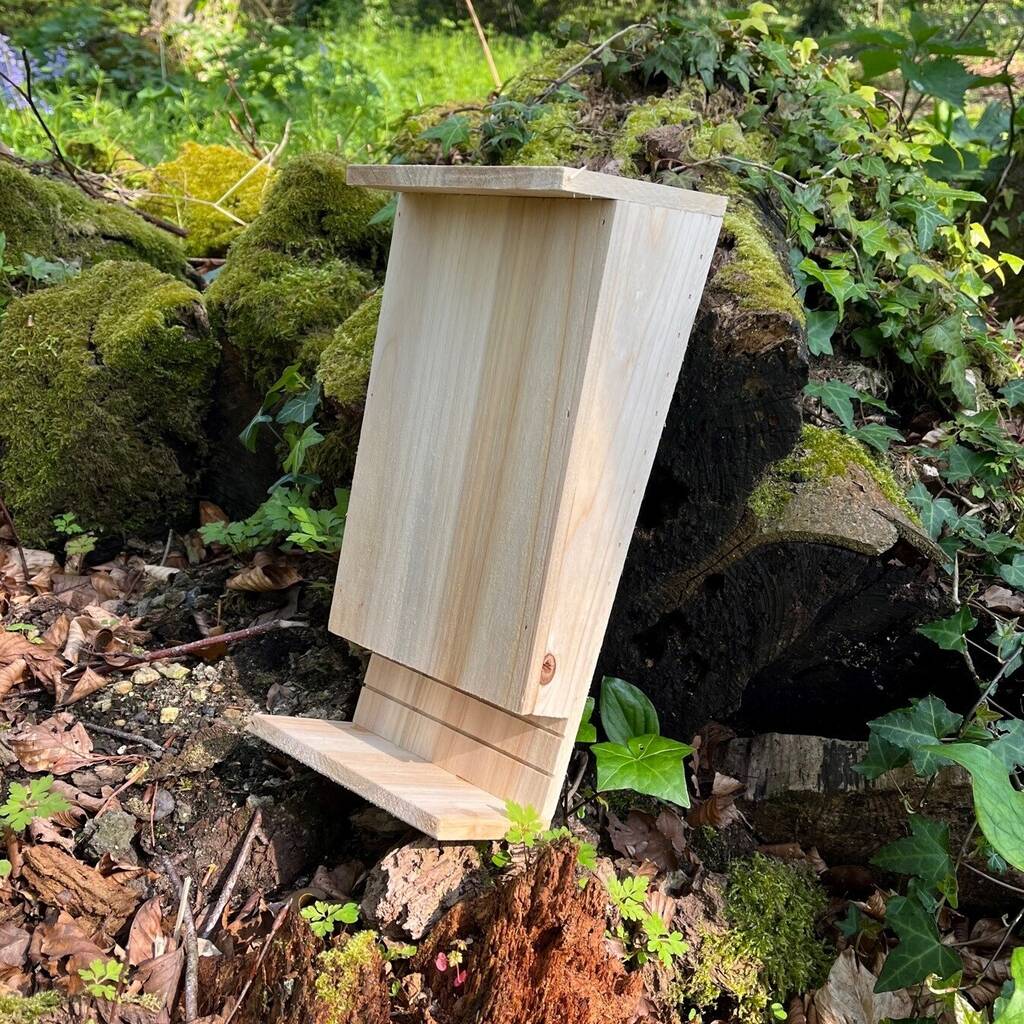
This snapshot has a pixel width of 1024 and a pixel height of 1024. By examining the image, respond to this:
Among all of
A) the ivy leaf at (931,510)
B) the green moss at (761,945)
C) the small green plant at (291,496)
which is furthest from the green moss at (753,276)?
the green moss at (761,945)

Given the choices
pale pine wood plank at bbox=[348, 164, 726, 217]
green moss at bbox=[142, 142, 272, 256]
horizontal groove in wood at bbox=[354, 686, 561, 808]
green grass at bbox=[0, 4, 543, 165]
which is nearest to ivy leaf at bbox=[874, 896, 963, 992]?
horizontal groove in wood at bbox=[354, 686, 561, 808]

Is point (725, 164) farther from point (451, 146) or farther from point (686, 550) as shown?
point (686, 550)

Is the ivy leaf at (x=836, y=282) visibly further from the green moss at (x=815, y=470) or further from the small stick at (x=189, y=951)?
the small stick at (x=189, y=951)

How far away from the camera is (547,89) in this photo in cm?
320

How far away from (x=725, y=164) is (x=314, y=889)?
212cm

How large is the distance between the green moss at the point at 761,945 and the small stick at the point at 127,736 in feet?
4.31


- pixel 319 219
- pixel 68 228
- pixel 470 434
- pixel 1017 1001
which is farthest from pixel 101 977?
pixel 68 228

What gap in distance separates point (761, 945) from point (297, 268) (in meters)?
2.47

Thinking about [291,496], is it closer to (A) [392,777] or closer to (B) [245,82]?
(A) [392,777]

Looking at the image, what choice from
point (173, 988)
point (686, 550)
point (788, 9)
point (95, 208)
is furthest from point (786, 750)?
point (788, 9)

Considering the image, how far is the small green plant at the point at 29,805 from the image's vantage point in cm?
204

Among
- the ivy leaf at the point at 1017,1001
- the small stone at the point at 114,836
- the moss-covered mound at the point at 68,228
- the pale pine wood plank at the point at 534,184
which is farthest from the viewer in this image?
the moss-covered mound at the point at 68,228

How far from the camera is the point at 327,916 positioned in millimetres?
1908

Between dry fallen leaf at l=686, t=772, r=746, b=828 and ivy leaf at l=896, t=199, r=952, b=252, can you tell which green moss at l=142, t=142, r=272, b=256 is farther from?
dry fallen leaf at l=686, t=772, r=746, b=828
